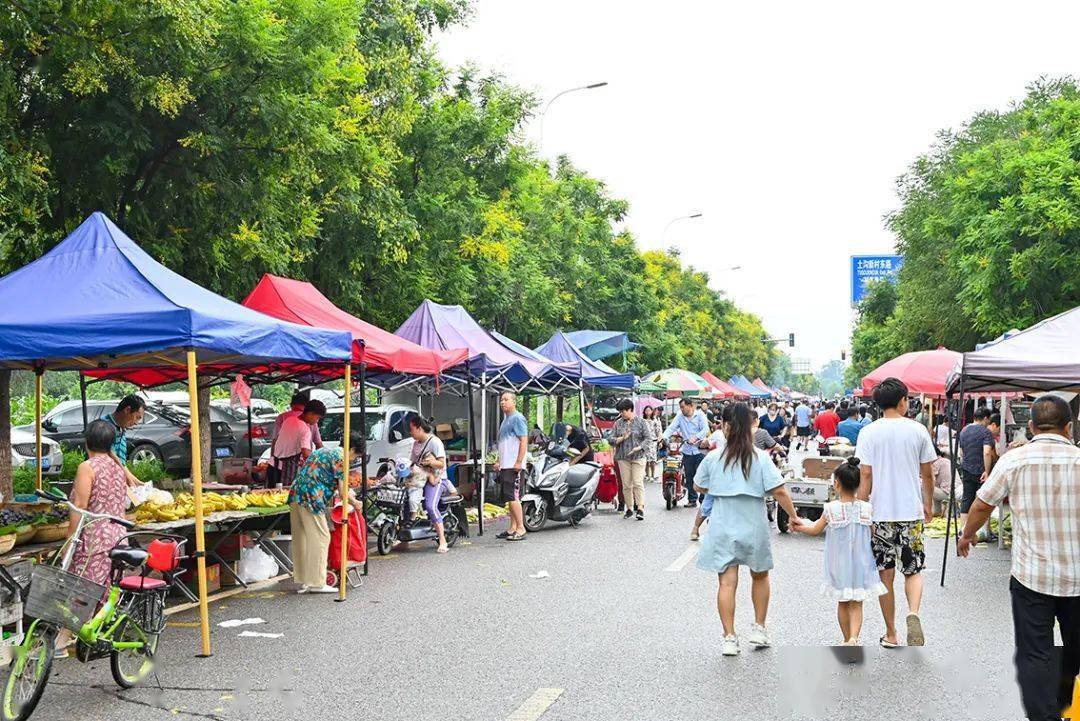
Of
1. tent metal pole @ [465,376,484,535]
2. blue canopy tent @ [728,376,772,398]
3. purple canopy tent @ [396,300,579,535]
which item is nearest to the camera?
tent metal pole @ [465,376,484,535]

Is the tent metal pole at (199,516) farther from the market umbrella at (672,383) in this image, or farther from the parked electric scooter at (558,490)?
the market umbrella at (672,383)

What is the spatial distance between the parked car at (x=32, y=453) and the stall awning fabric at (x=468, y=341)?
6.76 m

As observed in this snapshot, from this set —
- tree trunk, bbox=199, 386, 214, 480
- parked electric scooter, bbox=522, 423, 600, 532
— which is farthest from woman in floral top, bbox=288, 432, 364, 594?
tree trunk, bbox=199, 386, 214, 480

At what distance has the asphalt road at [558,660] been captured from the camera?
6895 mm

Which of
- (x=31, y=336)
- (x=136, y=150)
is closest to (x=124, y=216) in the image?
(x=136, y=150)

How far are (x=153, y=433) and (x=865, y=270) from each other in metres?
44.2

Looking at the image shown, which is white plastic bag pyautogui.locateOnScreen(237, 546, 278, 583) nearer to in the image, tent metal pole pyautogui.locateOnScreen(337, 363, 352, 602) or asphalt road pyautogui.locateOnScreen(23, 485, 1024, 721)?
asphalt road pyautogui.locateOnScreen(23, 485, 1024, 721)

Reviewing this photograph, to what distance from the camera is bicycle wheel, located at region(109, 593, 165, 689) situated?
7395 mm

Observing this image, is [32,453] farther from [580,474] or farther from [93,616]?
[93,616]

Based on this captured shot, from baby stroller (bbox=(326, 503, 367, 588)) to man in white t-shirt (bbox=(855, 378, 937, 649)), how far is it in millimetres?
5269

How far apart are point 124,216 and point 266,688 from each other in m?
9.55

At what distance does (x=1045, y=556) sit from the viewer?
5.79m

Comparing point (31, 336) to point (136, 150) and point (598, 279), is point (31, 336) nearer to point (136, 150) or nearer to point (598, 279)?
point (136, 150)

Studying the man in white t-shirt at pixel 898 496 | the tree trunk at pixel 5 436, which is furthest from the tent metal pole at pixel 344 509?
the tree trunk at pixel 5 436
